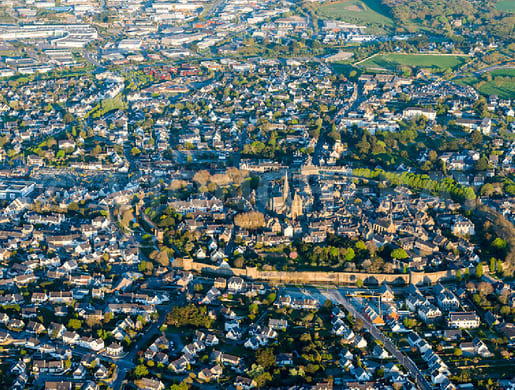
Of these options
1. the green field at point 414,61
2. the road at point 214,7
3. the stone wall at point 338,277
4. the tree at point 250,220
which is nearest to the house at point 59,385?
the stone wall at point 338,277

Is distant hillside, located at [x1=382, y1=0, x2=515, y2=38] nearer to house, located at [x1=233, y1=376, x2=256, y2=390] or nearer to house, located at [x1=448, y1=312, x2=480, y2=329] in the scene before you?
house, located at [x1=448, y1=312, x2=480, y2=329]

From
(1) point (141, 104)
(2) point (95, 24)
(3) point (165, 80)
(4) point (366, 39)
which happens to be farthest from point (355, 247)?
(2) point (95, 24)

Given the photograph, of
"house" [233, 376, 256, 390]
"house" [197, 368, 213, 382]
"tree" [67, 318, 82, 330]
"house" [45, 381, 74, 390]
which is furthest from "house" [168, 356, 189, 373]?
"tree" [67, 318, 82, 330]

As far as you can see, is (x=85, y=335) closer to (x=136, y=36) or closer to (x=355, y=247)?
(x=355, y=247)

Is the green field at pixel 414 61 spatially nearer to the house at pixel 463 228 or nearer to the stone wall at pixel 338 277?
the house at pixel 463 228

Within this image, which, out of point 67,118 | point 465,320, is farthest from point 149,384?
point 67,118

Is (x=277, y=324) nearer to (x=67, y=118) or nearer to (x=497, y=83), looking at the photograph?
(x=67, y=118)
